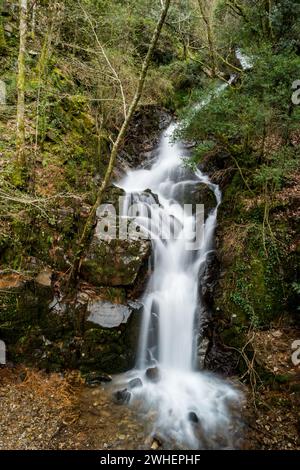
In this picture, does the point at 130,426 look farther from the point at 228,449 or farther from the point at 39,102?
the point at 39,102

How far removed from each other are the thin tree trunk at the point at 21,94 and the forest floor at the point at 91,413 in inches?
157

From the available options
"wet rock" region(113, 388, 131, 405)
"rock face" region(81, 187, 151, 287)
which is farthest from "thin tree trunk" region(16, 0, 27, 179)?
"wet rock" region(113, 388, 131, 405)

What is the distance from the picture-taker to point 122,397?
215 inches

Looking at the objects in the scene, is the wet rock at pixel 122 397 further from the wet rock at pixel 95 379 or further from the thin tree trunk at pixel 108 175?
the thin tree trunk at pixel 108 175

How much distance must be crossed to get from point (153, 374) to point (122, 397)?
887mm

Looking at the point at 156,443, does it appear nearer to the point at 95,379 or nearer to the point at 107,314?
the point at 95,379

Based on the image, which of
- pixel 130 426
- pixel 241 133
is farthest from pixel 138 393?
pixel 241 133

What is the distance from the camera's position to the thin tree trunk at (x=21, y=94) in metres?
6.01

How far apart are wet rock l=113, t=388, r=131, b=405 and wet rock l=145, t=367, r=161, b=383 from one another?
64 centimetres

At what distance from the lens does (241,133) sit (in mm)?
7344

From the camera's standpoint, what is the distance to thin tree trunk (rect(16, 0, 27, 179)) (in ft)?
19.7

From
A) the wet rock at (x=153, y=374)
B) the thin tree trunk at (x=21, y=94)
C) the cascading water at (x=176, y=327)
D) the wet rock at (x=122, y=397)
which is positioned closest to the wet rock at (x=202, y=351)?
the cascading water at (x=176, y=327)

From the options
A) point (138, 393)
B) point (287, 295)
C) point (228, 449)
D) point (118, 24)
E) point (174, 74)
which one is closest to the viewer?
point (228, 449)
